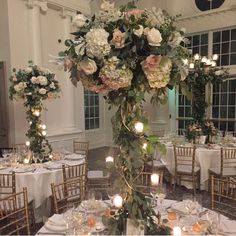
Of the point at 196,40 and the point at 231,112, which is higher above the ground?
Result: the point at 196,40

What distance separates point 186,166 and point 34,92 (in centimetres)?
329

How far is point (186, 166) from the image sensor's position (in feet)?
18.3

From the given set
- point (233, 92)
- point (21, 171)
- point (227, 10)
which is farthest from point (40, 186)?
point (227, 10)

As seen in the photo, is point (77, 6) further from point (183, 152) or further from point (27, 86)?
point (183, 152)

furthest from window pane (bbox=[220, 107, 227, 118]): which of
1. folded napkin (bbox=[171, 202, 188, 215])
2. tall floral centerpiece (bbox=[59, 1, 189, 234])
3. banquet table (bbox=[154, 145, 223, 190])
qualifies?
tall floral centerpiece (bbox=[59, 1, 189, 234])

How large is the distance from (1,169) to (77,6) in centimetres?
535

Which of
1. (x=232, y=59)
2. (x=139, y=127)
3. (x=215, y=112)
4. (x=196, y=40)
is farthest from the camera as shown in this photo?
(x=196, y=40)

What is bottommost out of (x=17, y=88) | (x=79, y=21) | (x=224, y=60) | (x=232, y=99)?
(x=232, y=99)

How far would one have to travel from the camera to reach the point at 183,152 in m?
5.45

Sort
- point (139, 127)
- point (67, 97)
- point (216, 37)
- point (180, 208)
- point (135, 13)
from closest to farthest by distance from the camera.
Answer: point (135, 13) → point (139, 127) → point (180, 208) → point (67, 97) → point (216, 37)

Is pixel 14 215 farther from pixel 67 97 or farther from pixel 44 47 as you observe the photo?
pixel 44 47

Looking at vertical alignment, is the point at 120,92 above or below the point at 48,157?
above

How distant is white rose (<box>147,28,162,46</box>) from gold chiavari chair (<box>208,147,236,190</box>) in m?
3.91

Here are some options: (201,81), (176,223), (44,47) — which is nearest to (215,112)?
(201,81)
